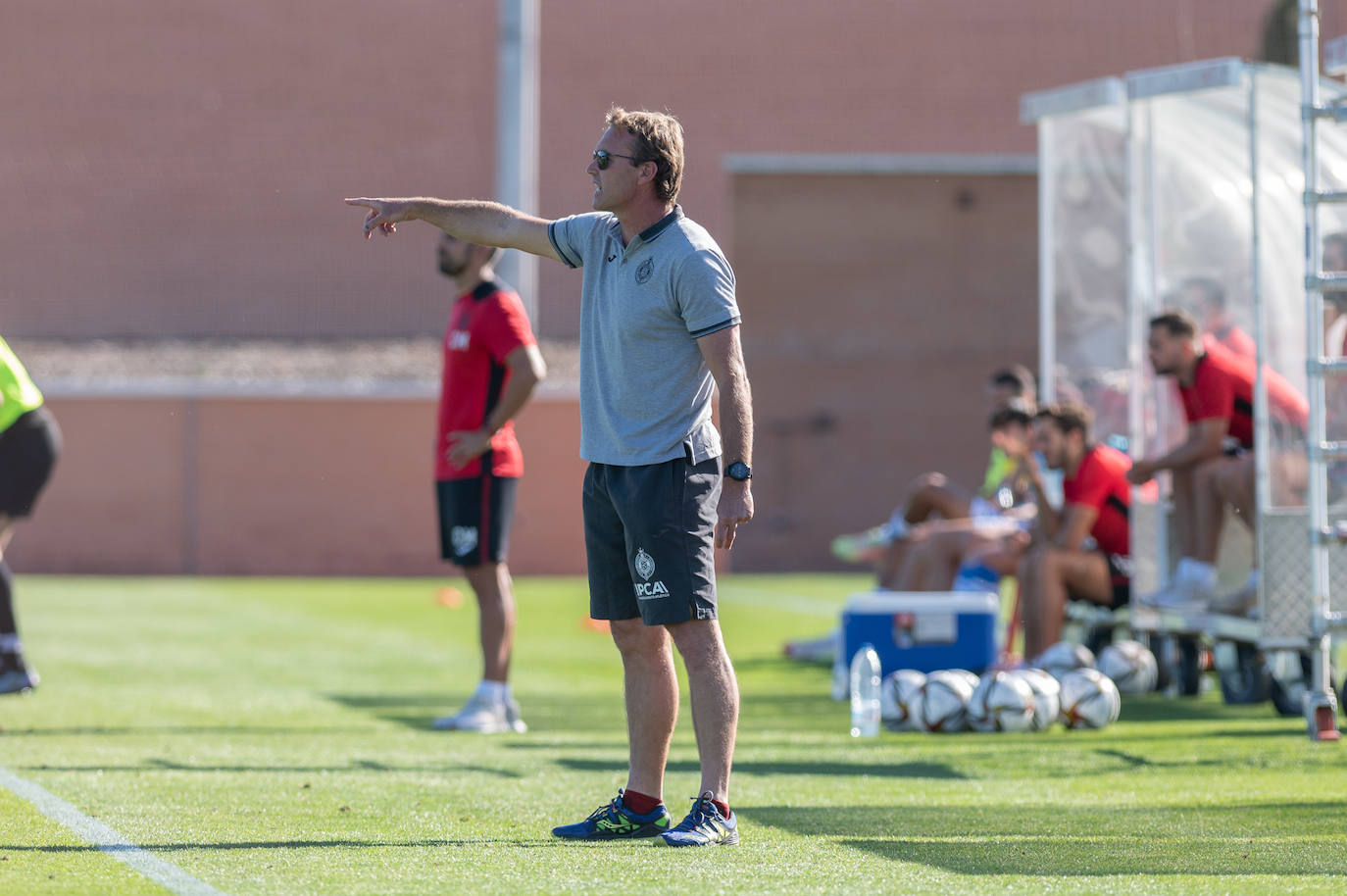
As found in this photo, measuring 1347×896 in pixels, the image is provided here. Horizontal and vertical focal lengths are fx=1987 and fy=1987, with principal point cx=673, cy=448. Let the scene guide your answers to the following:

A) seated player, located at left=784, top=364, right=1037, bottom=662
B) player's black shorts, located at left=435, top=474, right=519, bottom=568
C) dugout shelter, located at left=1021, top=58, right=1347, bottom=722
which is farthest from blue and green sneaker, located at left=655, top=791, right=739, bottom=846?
seated player, located at left=784, top=364, right=1037, bottom=662

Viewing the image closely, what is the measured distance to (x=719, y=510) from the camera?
570 centimetres

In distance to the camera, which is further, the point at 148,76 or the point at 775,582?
the point at 148,76

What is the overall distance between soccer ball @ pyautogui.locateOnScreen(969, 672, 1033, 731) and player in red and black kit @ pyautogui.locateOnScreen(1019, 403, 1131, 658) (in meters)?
1.54

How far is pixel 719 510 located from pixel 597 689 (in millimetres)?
6288

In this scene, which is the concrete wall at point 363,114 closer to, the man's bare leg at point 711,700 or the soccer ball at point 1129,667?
the soccer ball at point 1129,667

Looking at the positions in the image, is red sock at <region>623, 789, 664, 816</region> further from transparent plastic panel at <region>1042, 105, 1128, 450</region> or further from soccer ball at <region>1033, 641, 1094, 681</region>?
transparent plastic panel at <region>1042, 105, 1128, 450</region>

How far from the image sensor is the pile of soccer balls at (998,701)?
9.28 metres

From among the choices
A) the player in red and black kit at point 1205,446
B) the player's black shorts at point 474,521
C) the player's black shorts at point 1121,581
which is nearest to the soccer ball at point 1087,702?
the player in red and black kit at point 1205,446

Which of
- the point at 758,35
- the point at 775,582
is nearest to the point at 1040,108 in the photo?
the point at 775,582

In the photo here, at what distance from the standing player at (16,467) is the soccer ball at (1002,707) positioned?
5037 millimetres

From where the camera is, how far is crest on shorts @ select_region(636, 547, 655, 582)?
5.78m

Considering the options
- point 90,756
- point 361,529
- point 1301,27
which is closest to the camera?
point 90,756

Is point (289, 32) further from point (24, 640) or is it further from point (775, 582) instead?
point (24, 640)

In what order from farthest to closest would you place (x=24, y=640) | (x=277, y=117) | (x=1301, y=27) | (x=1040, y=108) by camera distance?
(x=277, y=117) → (x=24, y=640) → (x=1040, y=108) → (x=1301, y=27)
